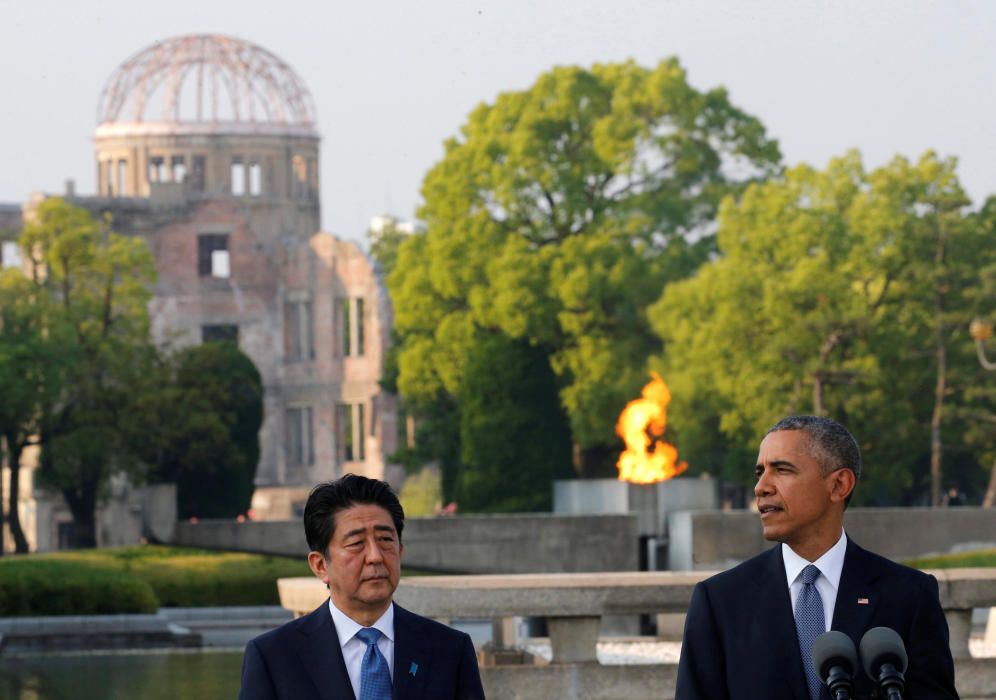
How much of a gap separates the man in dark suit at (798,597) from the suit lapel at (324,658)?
0.96m

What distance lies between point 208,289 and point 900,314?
29.4 m

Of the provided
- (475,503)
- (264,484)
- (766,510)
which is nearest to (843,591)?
(766,510)

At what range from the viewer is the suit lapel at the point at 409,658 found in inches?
218

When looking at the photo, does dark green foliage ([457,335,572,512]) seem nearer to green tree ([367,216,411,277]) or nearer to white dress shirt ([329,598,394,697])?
green tree ([367,216,411,277])

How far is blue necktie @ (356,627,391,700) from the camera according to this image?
5.55 meters

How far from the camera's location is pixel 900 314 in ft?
143

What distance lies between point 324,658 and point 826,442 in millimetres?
1481

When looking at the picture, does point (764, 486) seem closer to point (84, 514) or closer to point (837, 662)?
point (837, 662)

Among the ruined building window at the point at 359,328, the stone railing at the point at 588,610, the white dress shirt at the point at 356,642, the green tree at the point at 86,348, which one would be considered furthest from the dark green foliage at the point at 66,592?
the ruined building window at the point at 359,328

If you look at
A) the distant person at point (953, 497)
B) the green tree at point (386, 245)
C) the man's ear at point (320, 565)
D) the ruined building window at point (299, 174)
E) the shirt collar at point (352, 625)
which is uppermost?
the ruined building window at point (299, 174)

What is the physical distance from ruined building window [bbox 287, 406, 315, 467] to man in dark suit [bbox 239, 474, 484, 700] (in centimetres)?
6398

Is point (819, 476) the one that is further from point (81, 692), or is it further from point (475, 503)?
point (475, 503)

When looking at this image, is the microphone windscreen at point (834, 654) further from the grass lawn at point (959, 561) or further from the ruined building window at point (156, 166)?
the ruined building window at point (156, 166)

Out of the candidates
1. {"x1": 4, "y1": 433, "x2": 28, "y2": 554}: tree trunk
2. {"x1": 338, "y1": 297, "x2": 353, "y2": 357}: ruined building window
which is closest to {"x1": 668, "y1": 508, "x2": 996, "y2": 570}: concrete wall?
{"x1": 4, "y1": 433, "x2": 28, "y2": 554}: tree trunk
